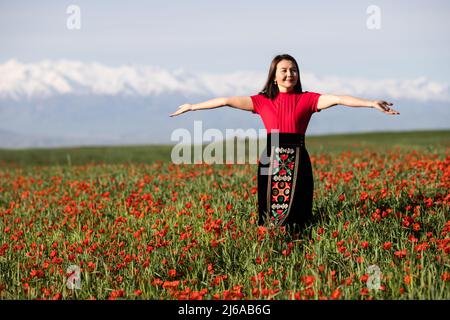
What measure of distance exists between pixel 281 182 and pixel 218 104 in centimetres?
128

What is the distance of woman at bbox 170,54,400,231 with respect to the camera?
660 cm

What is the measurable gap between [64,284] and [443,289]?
12.7ft

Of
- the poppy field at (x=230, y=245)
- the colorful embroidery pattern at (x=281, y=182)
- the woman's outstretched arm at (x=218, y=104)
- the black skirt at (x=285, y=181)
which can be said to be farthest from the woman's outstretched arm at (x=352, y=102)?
the poppy field at (x=230, y=245)

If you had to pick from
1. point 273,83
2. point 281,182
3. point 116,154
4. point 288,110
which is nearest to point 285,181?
point 281,182

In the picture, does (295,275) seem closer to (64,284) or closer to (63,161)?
(64,284)

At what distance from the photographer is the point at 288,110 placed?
660cm

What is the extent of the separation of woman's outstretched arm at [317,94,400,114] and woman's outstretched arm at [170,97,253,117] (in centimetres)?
90

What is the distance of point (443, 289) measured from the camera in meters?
5.07

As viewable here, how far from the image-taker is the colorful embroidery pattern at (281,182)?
22.0ft

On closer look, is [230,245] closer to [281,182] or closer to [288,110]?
[281,182]

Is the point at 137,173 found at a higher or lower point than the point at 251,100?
lower

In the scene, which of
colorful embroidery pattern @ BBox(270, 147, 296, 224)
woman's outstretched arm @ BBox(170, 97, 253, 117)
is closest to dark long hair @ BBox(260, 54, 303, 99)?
woman's outstretched arm @ BBox(170, 97, 253, 117)
